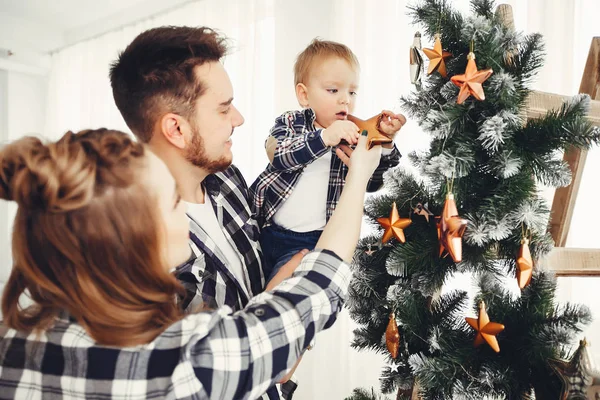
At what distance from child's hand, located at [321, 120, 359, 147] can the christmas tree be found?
0.45 ft

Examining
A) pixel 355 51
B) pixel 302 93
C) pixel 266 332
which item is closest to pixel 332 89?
pixel 302 93

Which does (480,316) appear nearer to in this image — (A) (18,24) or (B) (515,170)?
(B) (515,170)

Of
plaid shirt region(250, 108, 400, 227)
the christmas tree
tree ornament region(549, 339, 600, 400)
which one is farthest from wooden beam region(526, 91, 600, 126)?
tree ornament region(549, 339, 600, 400)

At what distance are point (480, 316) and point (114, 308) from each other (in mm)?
598

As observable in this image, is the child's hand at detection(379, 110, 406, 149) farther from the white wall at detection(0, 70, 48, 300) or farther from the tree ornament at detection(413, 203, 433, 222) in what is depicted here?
the white wall at detection(0, 70, 48, 300)

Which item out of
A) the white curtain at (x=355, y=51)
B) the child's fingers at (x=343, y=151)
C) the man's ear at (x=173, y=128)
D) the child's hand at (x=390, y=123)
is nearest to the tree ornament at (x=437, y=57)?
the child's hand at (x=390, y=123)

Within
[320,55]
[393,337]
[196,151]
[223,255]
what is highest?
[320,55]

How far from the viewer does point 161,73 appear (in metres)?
1.12

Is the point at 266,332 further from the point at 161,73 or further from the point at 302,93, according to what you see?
the point at 302,93

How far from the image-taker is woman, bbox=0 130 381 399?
65 centimetres

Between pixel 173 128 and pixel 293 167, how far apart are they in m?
0.31

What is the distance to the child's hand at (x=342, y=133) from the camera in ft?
3.57

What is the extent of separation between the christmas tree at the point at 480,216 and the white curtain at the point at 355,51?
112cm

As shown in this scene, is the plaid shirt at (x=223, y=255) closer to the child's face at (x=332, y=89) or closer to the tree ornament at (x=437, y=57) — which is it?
the child's face at (x=332, y=89)
